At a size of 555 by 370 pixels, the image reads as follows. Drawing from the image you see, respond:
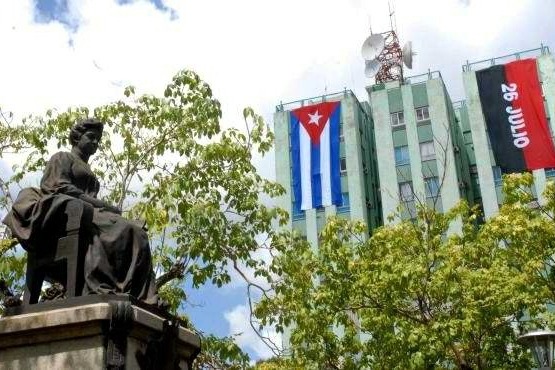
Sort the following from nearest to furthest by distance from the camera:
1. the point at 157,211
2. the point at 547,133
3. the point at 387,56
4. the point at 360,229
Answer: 1. the point at 157,211
2. the point at 360,229
3. the point at 547,133
4. the point at 387,56

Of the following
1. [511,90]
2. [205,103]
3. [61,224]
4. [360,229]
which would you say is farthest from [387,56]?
[61,224]

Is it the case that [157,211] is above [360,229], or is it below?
below

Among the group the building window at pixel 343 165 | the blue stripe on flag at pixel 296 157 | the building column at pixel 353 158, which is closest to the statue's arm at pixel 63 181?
the building column at pixel 353 158

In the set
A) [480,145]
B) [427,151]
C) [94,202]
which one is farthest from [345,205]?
[94,202]

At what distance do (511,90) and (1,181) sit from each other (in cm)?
2830

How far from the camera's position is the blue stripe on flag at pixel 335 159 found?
37.4 m

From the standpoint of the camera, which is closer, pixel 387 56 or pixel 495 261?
pixel 495 261

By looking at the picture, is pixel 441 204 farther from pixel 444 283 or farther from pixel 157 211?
pixel 157 211

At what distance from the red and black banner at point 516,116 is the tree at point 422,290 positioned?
17542 millimetres

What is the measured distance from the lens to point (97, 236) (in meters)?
6.14

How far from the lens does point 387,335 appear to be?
15.4 meters

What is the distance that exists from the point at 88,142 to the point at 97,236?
1.24m

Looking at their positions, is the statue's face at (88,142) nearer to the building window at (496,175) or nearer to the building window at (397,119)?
the building window at (496,175)

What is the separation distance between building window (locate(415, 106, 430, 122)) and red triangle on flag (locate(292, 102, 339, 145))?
4.56 meters
